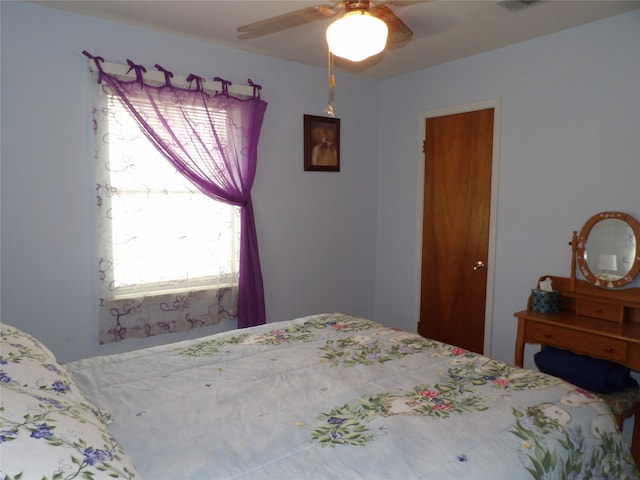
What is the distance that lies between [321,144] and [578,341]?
2.28 meters

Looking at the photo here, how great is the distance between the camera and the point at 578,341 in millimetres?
2498

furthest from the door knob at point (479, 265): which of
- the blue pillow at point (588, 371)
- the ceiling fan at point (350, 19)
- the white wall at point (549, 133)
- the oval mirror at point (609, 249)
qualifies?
the ceiling fan at point (350, 19)

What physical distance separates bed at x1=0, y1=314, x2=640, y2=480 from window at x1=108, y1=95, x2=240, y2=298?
1.06 meters

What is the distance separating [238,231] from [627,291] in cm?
245

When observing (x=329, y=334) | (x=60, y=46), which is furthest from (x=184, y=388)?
(x=60, y=46)

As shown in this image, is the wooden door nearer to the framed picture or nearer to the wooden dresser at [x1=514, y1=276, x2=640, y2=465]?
the wooden dresser at [x1=514, y1=276, x2=640, y2=465]

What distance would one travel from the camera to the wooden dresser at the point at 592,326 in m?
2.34

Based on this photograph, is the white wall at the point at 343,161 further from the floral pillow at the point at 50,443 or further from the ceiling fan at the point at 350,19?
the floral pillow at the point at 50,443

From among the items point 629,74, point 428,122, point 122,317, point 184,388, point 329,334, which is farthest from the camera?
point 428,122

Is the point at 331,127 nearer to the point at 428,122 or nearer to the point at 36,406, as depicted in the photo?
the point at 428,122

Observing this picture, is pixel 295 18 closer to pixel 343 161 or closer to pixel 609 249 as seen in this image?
pixel 343 161

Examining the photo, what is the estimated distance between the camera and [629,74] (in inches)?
101

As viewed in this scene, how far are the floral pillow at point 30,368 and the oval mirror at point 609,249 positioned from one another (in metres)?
2.69

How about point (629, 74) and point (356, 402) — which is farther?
point (629, 74)
